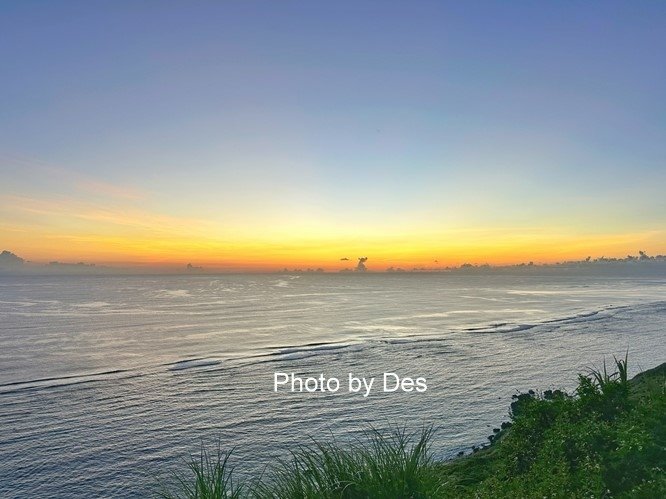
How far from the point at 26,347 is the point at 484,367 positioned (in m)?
45.4

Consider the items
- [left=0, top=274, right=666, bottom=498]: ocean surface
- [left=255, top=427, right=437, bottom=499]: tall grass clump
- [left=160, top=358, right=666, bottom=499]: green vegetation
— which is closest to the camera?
[left=255, top=427, right=437, bottom=499]: tall grass clump

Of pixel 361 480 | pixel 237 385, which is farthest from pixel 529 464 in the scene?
pixel 237 385

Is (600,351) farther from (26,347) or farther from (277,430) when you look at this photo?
(26,347)

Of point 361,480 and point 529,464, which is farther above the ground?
point 361,480

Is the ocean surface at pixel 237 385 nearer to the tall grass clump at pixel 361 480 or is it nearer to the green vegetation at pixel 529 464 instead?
the green vegetation at pixel 529 464

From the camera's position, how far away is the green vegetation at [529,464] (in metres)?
6.98

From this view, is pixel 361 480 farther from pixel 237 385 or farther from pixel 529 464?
pixel 237 385

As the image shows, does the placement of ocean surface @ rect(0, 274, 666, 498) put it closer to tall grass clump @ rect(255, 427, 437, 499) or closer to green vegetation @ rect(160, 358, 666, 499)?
green vegetation @ rect(160, 358, 666, 499)

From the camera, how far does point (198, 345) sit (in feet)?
181

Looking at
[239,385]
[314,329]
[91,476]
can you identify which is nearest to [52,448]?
[91,476]

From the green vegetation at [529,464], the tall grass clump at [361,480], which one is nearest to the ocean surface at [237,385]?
the green vegetation at [529,464]

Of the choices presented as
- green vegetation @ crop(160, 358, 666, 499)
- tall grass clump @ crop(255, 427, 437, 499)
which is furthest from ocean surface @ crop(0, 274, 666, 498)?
tall grass clump @ crop(255, 427, 437, 499)

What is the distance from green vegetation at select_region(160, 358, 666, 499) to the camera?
6.98 m

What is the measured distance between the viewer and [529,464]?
43.6 feet
